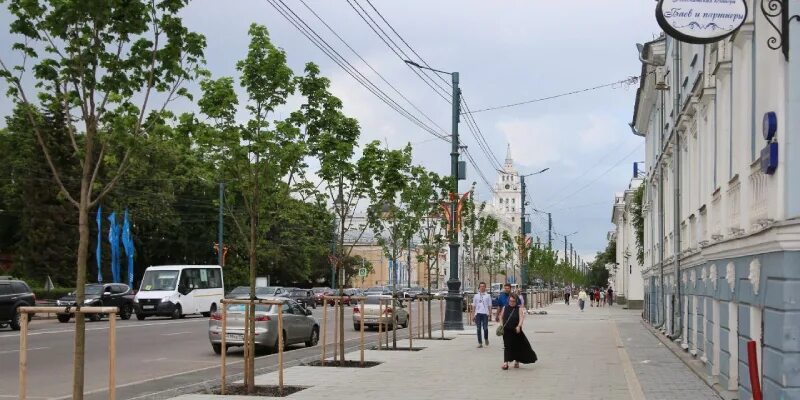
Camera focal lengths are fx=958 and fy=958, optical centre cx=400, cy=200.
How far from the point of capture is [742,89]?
12.2 metres

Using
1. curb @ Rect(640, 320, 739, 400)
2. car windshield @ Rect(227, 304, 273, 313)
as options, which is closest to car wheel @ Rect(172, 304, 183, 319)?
car windshield @ Rect(227, 304, 273, 313)

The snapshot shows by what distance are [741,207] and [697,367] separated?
22.9ft

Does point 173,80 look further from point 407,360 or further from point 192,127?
point 407,360

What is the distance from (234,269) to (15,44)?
6975 cm

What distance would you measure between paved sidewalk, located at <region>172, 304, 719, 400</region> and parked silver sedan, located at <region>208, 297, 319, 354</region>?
254cm

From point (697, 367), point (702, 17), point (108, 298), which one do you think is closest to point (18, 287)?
point (108, 298)

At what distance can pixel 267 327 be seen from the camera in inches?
915

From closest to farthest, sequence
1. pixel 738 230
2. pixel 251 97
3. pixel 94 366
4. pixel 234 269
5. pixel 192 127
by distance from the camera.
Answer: pixel 738 230, pixel 192 127, pixel 251 97, pixel 94 366, pixel 234 269

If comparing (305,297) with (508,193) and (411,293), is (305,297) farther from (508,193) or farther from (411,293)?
(508,193)

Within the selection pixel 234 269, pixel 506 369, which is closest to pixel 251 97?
pixel 506 369

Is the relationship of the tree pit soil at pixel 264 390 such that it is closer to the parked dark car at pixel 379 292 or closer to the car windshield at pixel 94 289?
the car windshield at pixel 94 289

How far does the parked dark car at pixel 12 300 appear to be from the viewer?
31.7m

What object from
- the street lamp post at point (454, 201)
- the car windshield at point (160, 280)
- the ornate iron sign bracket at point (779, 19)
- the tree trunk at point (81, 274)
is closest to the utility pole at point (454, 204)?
the street lamp post at point (454, 201)

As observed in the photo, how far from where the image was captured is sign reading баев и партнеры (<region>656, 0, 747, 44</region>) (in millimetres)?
9992
